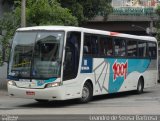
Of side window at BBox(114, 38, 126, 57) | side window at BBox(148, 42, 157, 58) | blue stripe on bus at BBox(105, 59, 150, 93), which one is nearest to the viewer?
blue stripe on bus at BBox(105, 59, 150, 93)

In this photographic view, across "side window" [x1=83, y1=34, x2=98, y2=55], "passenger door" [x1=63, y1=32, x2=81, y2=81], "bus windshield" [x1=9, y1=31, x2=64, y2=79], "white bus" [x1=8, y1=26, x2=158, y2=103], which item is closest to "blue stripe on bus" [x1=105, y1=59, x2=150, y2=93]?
"white bus" [x1=8, y1=26, x2=158, y2=103]

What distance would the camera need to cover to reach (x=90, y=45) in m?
21.0

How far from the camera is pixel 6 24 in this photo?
29.7 metres

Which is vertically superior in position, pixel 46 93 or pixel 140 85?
pixel 46 93

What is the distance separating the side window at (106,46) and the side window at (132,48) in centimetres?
213

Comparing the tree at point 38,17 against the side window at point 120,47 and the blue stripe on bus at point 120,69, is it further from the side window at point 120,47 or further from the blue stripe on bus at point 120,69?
the side window at point 120,47

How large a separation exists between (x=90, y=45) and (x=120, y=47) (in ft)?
10.6

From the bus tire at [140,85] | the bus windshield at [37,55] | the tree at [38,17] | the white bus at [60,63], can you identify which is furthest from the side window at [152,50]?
the bus windshield at [37,55]

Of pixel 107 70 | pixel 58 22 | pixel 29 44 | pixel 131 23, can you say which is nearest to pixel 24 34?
pixel 29 44

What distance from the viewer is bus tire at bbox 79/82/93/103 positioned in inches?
808

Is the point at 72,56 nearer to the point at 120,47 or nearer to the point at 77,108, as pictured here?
the point at 77,108

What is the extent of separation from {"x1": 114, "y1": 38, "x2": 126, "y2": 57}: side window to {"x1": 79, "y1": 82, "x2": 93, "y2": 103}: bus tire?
306 centimetres

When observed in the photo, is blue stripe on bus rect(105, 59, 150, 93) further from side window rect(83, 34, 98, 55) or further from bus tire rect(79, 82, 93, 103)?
bus tire rect(79, 82, 93, 103)

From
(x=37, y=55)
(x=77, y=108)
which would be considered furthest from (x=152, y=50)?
(x=77, y=108)
